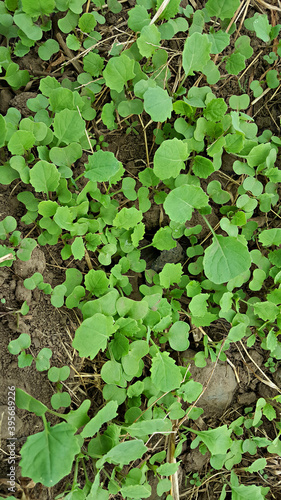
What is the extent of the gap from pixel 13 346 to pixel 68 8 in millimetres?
1278

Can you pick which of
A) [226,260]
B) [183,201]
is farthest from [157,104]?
[226,260]

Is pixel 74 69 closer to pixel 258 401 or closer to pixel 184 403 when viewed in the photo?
pixel 184 403

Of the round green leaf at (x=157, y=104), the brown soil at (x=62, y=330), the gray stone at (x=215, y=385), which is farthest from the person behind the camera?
the gray stone at (x=215, y=385)

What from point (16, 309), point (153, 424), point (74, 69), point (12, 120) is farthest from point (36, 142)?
point (153, 424)

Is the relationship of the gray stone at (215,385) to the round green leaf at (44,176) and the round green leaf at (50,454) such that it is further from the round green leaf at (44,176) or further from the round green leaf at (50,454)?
the round green leaf at (44,176)

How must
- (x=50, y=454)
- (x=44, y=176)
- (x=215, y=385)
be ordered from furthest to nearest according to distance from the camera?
(x=215, y=385) → (x=44, y=176) → (x=50, y=454)

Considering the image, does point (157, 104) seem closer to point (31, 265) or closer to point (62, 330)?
point (31, 265)

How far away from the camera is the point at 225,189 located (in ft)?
5.77

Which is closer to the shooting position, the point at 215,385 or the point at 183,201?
the point at 183,201

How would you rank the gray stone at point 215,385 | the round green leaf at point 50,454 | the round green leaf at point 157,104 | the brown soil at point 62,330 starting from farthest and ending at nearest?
the gray stone at point 215,385, the round green leaf at point 157,104, the brown soil at point 62,330, the round green leaf at point 50,454

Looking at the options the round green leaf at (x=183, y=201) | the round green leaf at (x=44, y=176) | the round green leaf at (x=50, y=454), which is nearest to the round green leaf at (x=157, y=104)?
the round green leaf at (x=183, y=201)

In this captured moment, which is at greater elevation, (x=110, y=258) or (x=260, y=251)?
(x=260, y=251)

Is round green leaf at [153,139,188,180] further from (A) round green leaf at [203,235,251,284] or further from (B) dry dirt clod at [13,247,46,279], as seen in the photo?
(B) dry dirt clod at [13,247,46,279]

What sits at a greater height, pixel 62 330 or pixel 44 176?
pixel 44 176
